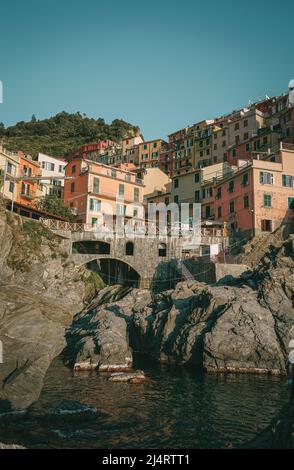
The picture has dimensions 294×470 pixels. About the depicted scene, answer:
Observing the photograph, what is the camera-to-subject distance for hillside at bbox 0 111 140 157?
392 feet

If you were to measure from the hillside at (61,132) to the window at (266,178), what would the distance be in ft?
Answer: 262

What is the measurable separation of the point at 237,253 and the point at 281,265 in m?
15.6

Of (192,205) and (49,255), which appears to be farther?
(192,205)

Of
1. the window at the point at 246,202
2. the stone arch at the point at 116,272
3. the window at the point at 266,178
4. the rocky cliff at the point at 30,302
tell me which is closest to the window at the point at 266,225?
the window at the point at 246,202

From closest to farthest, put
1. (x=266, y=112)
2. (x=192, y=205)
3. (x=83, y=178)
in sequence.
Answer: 1. (x=83, y=178)
2. (x=192, y=205)
3. (x=266, y=112)

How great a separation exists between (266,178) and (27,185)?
3882cm

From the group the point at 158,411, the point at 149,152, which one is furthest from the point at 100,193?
the point at 149,152

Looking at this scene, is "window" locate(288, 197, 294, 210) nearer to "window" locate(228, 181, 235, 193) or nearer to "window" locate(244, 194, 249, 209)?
"window" locate(244, 194, 249, 209)

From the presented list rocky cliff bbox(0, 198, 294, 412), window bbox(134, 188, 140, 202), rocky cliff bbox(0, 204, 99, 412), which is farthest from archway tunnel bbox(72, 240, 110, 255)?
rocky cliff bbox(0, 198, 294, 412)

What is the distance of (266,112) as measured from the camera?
274 feet

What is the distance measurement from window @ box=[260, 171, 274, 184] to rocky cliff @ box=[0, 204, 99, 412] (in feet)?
91.0

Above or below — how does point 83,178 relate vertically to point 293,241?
above
